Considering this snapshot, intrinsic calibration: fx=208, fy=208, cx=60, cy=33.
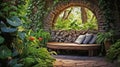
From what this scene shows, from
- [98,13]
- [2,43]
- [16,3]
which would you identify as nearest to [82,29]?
[98,13]

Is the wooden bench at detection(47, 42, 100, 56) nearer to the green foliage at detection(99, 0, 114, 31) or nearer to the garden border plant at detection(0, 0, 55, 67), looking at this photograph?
the green foliage at detection(99, 0, 114, 31)

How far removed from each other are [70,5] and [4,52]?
4.40 m

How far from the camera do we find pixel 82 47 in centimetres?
680

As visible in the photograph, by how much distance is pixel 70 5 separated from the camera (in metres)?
7.85

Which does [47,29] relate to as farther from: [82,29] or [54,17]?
[82,29]

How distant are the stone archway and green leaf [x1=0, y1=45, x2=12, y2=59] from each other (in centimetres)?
406

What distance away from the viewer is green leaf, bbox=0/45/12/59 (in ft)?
12.7

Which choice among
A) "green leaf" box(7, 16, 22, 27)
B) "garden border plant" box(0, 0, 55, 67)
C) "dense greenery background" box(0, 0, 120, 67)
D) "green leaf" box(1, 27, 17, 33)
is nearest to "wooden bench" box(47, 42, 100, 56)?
"dense greenery background" box(0, 0, 120, 67)

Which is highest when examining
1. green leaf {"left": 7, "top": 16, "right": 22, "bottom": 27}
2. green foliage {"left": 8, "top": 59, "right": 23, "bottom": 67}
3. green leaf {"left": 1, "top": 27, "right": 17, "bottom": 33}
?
green leaf {"left": 7, "top": 16, "right": 22, "bottom": 27}

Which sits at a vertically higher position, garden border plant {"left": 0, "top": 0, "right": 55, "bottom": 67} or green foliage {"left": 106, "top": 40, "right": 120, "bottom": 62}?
garden border plant {"left": 0, "top": 0, "right": 55, "bottom": 67}

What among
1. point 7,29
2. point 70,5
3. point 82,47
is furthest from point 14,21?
point 70,5

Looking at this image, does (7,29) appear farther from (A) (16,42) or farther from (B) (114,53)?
(B) (114,53)

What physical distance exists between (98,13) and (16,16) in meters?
3.71

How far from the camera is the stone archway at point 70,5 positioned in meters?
7.24
